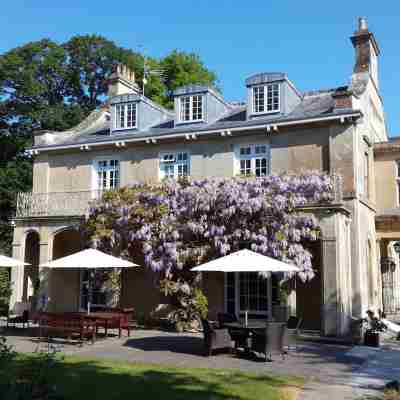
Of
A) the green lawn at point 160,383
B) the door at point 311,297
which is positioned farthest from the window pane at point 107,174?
the green lawn at point 160,383

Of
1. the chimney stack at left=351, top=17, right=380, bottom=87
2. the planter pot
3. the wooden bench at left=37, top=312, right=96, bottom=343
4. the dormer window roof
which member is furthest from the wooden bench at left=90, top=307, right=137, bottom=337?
→ the chimney stack at left=351, top=17, right=380, bottom=87

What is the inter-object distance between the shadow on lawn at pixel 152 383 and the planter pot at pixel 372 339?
5932 mm

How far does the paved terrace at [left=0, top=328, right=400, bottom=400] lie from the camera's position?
28.9ft

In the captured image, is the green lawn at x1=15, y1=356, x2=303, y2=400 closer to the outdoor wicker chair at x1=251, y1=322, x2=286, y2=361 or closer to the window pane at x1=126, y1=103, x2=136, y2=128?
the outdoor wicker chair at x1=251, y1=322, x2=286, y2=361

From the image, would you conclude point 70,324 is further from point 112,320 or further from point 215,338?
point 215,338

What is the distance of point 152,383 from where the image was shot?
8438 mm

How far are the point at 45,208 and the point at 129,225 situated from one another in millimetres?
5105

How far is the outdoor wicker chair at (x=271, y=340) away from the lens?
10805 mm

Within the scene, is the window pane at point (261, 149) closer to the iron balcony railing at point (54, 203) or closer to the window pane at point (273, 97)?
the window pane at point (273, 97)

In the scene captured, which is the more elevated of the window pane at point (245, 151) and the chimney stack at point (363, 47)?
the chimney stack at point (363, 47)

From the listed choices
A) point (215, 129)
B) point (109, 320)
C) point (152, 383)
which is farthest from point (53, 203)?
point (152, 383)

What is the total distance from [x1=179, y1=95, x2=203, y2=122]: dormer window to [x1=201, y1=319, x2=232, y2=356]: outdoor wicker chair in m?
10.7

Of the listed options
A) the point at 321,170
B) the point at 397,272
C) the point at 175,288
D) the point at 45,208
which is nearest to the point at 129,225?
the point at 175,288

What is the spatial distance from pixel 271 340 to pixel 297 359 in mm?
946
